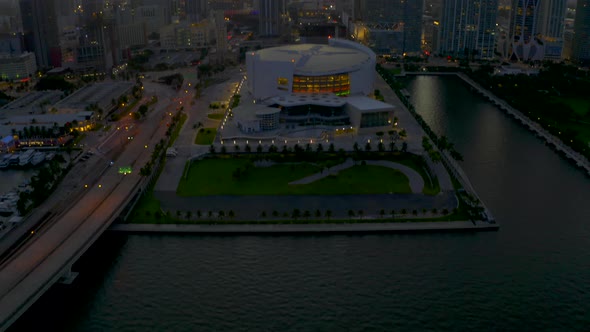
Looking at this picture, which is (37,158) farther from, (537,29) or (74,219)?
(537,29)

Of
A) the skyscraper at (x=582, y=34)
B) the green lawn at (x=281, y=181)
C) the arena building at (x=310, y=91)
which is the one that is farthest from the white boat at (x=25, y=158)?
the skyscraper at (x=582, y=34)

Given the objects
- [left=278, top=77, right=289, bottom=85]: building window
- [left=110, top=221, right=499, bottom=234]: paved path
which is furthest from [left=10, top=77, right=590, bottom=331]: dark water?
[left=278, top=77, right=289, bottom=85]: building window

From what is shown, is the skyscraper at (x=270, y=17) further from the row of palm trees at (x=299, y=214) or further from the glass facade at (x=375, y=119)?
the row of palm trees at (x=299, y=214)

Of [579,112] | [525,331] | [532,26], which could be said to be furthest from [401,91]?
[525,331]

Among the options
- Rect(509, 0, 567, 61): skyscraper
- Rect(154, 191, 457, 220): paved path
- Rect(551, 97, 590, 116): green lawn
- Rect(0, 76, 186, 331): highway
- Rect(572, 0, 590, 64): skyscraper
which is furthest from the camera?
Rect(509, 0, 567, 61): skyscraper

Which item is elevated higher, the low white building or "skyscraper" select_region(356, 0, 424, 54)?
"skyscraper" select_region(356, 0, 424, 54)

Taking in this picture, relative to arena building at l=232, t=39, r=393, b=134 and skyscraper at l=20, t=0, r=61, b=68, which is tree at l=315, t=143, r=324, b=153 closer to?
arena building at l=232, t=39, r=393, b=134
